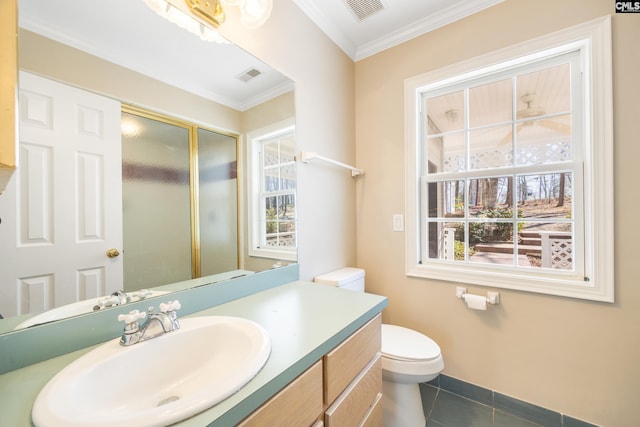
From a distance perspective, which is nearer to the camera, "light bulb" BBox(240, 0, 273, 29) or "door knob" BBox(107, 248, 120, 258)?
"door knob" BBox(107, 248, 120, 258)

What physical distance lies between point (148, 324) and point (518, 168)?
6.38 ft

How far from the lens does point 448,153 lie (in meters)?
1.75

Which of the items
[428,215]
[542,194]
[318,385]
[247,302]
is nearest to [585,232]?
[542,194]

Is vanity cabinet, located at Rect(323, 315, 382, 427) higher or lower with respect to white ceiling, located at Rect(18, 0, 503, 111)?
lower

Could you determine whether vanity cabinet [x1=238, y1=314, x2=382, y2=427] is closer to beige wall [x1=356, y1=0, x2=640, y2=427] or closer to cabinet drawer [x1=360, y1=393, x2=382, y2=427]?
cabinet drawer [x1=360, y1=393, x2=382, y2=427]

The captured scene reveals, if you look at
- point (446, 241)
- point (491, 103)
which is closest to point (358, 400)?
point (446, 241)

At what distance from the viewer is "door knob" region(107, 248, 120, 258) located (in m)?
0.80

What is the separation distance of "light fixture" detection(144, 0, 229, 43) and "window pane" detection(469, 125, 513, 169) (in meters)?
1.58

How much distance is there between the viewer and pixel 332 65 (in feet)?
5.89

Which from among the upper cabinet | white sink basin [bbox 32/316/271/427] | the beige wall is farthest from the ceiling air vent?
white sink basin [bbox 32/316/271/427]

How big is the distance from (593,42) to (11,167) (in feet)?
7.25

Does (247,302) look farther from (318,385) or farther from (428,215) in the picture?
(428,215)

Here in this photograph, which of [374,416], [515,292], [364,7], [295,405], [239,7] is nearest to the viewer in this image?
[295,405]

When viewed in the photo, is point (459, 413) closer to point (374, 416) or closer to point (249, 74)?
point (374, 416)
